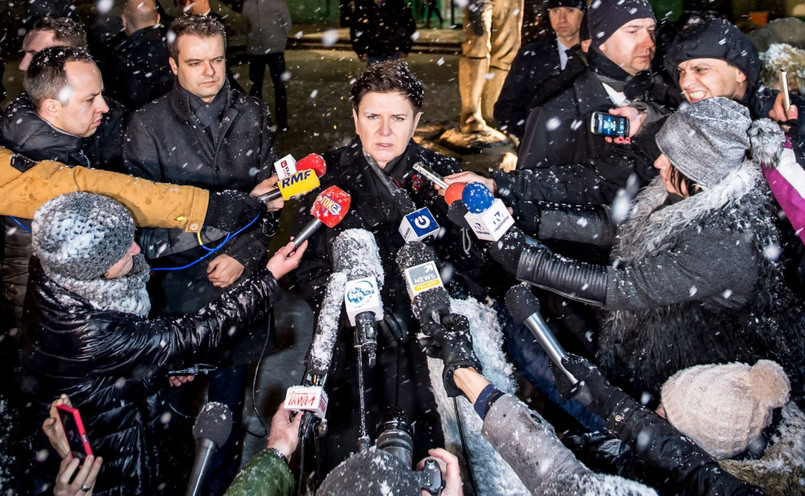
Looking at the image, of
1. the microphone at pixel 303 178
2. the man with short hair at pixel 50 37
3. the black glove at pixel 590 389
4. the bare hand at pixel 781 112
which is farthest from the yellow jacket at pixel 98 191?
the bare hand at pixel 781 112

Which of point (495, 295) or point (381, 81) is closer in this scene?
point (381, 81)

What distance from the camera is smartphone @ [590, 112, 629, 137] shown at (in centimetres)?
304

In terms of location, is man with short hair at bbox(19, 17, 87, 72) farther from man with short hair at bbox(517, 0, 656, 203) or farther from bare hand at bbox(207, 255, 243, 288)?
man with short hair at bbox(517, 0, 656, 203)

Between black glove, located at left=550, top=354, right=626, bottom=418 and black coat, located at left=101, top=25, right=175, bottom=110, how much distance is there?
3.48 meters

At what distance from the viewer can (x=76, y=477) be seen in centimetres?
212

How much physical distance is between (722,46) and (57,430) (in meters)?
3.17

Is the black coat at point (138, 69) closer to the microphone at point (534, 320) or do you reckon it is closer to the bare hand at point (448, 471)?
the microphone at point (534, 320)

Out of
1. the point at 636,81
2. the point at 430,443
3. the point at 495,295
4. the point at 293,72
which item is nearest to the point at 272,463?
the point at 430,443

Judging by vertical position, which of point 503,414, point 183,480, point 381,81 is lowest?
point 183,480

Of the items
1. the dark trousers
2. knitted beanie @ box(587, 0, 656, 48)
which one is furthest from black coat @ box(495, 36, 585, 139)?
the dark trousers

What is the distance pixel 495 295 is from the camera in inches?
144

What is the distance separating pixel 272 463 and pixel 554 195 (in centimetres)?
200

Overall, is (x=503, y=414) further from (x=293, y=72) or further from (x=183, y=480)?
(x=293, y=72)

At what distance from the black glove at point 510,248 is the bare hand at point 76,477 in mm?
1649
